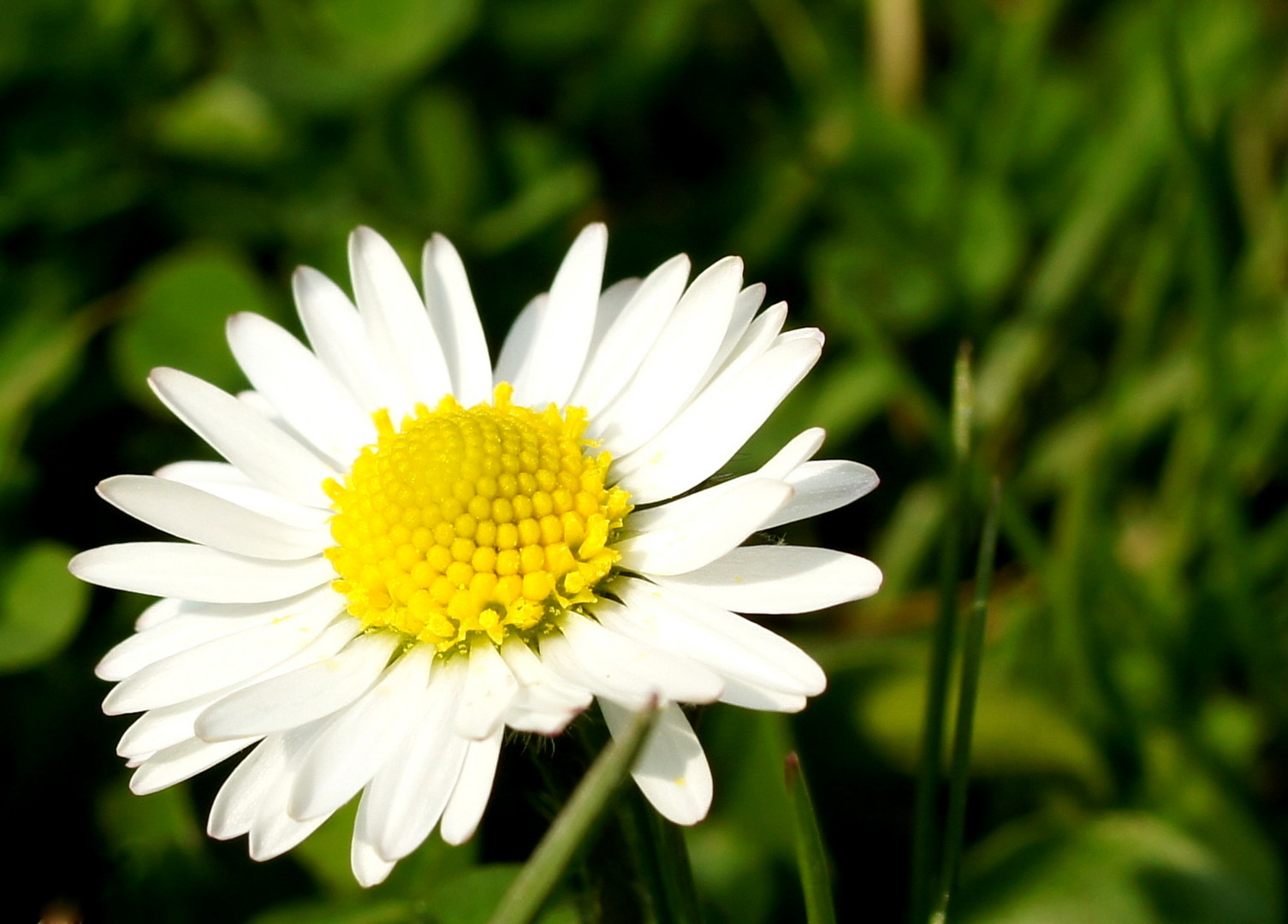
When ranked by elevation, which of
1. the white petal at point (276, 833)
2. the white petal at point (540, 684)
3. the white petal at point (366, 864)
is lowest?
the white petal at point (366, 864)

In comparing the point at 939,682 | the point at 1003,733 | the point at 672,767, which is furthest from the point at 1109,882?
the point at 672,767

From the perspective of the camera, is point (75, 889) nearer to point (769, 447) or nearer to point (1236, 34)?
point (769, 447)

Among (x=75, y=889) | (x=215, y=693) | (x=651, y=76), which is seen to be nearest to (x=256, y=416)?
(x=215, y=693)

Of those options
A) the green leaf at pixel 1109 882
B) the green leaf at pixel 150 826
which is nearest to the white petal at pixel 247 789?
A: the green leaf at pixel 150 826

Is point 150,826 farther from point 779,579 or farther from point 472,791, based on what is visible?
point 779,579

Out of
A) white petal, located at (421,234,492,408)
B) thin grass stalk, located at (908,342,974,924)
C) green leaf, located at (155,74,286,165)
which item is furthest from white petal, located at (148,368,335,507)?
green leaf, located at (155,74,286,165)

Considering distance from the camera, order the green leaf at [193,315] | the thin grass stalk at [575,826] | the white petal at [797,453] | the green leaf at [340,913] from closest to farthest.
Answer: the thin grass stalk at [575,826] → the white petal at [797,453] → the green leaf at [340,913] → the green leaf at [193,315]

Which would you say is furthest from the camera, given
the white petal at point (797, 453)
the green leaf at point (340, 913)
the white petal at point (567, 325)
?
the white petal at point (567, 325)

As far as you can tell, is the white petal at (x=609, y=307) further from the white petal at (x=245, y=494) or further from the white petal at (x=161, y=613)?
the white petal at (x=161, y=613)
